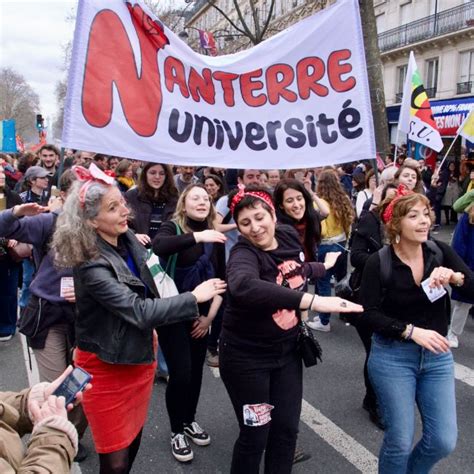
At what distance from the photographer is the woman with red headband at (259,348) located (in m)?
2.55

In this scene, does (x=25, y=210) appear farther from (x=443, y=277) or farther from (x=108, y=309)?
(x=443, y=277)

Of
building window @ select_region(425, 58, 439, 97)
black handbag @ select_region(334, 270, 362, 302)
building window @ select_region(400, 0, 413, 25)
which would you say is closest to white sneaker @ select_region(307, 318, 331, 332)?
black handbag @ select_region(334, 270, 362, 302)

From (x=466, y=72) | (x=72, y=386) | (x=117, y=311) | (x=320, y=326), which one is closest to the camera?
(x=72, y=386)

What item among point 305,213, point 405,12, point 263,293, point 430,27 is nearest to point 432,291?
point 263,293

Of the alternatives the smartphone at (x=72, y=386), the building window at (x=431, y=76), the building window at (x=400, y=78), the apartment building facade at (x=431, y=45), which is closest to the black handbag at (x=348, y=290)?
the smartphone at (x=72, y=386)

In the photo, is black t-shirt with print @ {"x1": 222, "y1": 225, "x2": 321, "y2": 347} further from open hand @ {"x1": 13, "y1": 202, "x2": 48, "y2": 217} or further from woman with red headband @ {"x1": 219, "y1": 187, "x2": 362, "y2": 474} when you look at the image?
open hand @ {"x1": 13, "y1": 202, "x2": 48, "y2": 217}

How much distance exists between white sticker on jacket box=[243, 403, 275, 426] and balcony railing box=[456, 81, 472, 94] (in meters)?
25.0

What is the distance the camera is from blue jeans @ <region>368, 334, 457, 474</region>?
2574 millimetres

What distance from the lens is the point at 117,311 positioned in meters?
2.29

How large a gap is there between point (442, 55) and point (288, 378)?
27257 mm

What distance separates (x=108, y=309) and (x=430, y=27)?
2808 cm

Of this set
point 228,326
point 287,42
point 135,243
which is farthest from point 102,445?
point 287,42

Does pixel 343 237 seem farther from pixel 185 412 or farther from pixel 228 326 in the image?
pixel 228 326

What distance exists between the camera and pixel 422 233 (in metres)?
2.73
